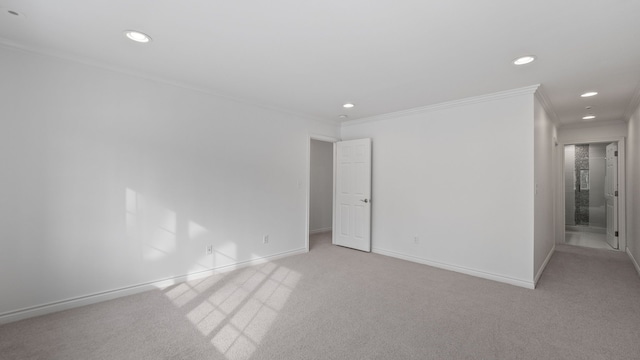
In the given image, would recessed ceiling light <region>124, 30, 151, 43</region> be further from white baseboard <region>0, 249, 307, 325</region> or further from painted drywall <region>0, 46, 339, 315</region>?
white baseboard <region>0, 249, 307, 325</region>

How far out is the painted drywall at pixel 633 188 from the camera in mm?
3918

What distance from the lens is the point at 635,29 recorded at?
2070 millimetres

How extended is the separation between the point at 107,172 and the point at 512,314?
13.9 ft

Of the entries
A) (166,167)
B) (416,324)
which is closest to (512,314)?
(416,324)

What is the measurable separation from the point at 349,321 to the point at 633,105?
16.1 ft

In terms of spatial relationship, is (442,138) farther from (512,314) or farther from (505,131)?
(512,314)

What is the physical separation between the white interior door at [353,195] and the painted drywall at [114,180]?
1643 mm

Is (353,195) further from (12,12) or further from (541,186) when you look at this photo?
(12,12)

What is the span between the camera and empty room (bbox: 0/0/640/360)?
2.10 m

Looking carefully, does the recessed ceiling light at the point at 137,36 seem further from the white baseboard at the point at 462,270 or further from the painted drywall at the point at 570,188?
the painted drywall at the point at 570,188

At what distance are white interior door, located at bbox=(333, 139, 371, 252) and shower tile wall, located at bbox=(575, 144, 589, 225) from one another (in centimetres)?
643

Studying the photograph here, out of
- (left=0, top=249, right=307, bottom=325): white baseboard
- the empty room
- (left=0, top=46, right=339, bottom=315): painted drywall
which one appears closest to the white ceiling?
the empty room

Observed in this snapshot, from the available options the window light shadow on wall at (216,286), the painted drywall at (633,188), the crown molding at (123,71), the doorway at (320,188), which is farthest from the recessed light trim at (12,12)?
the painted drywall at (633,188)

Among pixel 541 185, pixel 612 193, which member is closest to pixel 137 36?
pixel 541 185
